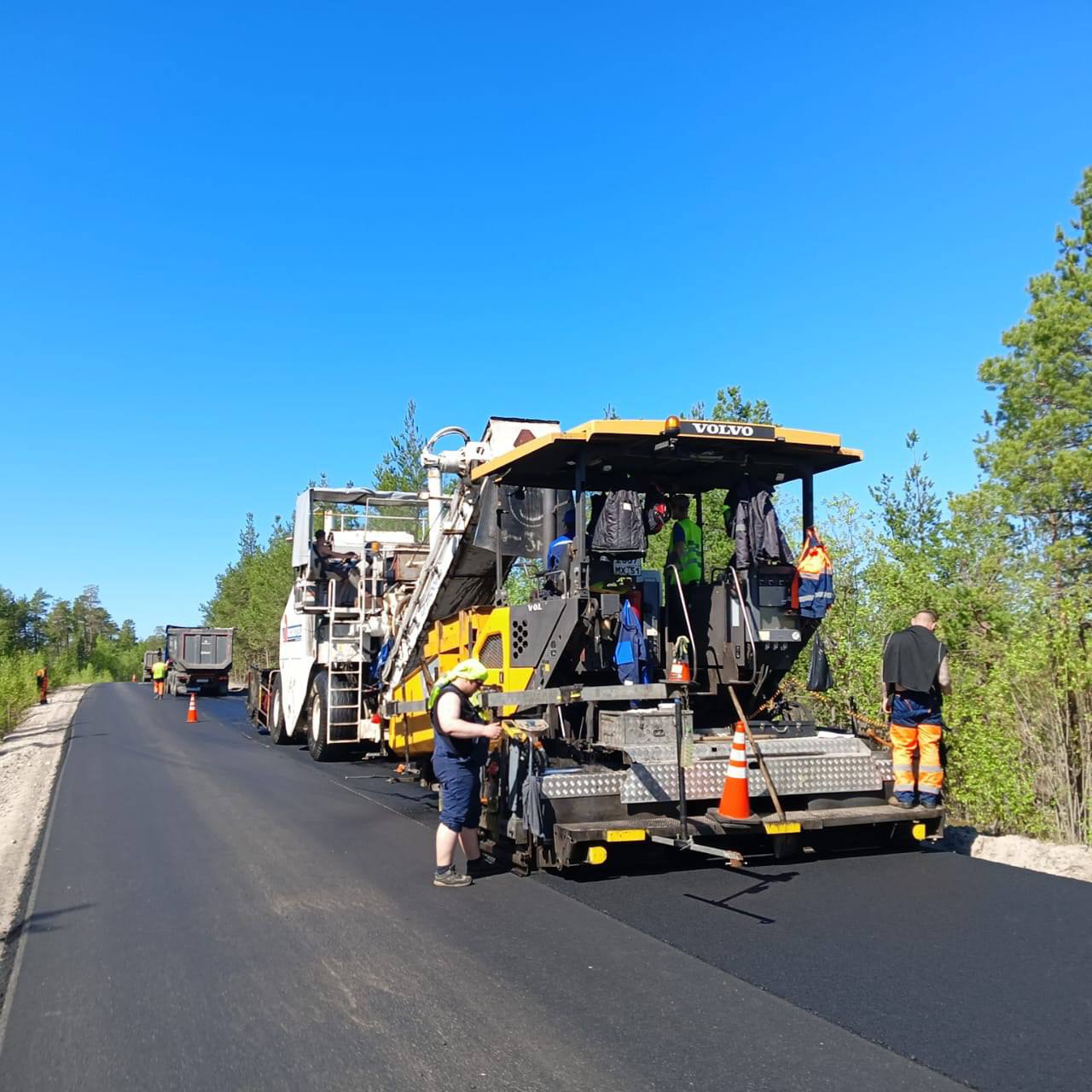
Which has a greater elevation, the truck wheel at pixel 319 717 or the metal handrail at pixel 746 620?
the metal handrail at pixel 746 620

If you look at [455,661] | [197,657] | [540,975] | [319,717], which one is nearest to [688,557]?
[455,661]

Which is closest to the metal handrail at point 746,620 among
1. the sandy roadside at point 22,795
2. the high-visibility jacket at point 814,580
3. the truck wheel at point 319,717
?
the high-visibility jacket at point 814,580

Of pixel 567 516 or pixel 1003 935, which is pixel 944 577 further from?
pixel 1003 935

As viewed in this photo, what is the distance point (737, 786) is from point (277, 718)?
40.4ft

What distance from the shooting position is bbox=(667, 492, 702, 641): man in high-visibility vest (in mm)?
8516

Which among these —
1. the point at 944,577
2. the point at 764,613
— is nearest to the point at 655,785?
the point at 764,613

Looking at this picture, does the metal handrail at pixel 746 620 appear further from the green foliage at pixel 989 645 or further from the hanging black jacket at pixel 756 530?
the green foliage at pixel 989 645

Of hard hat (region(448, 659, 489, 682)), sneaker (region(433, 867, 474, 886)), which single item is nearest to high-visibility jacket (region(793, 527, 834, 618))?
hard hat (region(448, 659, 489, 682))

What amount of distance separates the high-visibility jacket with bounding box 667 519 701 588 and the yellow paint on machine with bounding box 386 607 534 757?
144 centimetres

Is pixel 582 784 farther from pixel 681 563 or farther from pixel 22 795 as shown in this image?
pixel 22 795

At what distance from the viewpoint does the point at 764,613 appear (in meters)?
8.05

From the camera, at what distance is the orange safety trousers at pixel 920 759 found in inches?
301

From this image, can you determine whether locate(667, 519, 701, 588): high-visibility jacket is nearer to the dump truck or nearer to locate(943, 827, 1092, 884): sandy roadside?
locate(943, 827, 1092, 884): sandy roadside

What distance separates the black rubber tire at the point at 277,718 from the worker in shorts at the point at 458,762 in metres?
10.4
